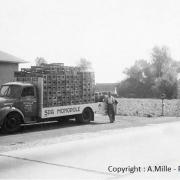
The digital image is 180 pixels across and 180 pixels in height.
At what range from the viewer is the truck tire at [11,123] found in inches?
640

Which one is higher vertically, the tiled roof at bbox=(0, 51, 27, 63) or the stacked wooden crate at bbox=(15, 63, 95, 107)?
the tiled roof at bbox=(0, 51, 27, 63)

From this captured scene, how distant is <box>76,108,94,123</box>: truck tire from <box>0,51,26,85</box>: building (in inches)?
414

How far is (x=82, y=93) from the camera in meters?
20.3

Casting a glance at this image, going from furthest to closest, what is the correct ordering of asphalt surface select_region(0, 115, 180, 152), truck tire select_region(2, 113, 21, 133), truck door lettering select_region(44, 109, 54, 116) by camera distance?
truck door lettering select_region(44, 109, 54, 116) < truck tire select_region(2, 113, 21, 133) < asphalt surface select_region(0, 115, 180, 152)

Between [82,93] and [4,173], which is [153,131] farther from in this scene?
[4,173]

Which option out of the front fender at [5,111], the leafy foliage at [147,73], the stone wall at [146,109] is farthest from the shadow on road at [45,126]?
the leafy foliage at [147,73]

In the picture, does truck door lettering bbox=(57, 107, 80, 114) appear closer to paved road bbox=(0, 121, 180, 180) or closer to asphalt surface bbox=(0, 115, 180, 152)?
asphalt surface bbox=(0, 115, 180, 152)

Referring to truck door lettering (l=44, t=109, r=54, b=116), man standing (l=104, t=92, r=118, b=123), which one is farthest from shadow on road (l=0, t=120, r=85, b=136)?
man standing (l=104, t=92, r=118, b=123)

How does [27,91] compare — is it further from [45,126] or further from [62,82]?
[45,126]

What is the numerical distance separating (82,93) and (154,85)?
72328 millimetres

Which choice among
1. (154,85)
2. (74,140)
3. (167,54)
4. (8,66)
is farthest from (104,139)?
(167,54)

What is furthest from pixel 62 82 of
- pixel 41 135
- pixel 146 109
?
pixel 146 109

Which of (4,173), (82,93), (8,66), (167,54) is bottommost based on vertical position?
(4,173)

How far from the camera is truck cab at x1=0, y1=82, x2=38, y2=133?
16.3m
